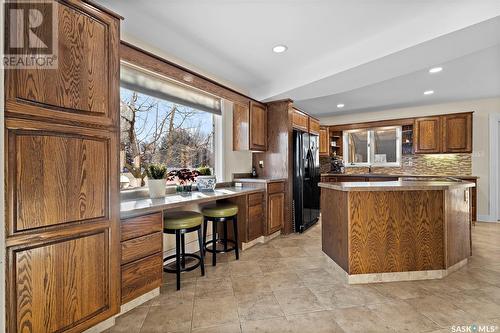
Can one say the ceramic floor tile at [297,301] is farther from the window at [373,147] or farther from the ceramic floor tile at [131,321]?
the window at [373,147]

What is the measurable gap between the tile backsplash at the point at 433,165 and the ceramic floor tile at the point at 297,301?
4.74m

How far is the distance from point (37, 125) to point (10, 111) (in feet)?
0.41

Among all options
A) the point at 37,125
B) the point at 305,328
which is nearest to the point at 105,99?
the point at 37,125

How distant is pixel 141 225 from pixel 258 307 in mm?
1168

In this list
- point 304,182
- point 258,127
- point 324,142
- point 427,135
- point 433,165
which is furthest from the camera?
point 324,142

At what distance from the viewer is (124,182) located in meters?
2.55

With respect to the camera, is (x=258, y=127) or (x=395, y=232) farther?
(x=258, y=127)

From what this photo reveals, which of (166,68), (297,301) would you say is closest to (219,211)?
(297,301)

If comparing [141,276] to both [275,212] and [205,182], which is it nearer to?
[205,182]

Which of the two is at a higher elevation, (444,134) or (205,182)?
(444,134)

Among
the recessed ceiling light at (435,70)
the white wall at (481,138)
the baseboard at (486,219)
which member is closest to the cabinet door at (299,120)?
the recessed ceiling light at (435,70)

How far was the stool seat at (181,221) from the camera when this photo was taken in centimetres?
229

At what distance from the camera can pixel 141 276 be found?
1.98 meters

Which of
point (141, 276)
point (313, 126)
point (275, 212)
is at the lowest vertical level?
point (141, 276)
